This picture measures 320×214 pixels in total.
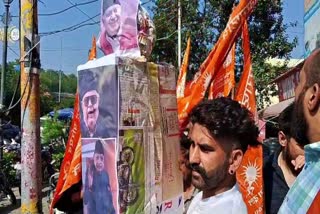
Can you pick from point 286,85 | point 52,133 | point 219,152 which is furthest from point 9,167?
point 219,152

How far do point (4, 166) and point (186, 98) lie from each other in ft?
29.3

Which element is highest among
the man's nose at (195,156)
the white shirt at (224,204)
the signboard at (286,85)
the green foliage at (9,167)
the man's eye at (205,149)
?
the signboard at (286,85)

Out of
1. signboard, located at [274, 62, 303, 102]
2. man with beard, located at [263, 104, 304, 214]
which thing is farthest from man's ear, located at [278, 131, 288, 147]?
signboard, located at [274, 62, 303, 102]

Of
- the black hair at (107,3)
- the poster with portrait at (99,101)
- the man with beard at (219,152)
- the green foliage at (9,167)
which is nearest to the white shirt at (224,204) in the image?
the man with beard at (219,152)

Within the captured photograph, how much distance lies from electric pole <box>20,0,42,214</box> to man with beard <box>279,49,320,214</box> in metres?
3.83

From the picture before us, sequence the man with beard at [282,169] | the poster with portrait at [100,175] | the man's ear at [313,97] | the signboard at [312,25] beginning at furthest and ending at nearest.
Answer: the signboard at [312,25] < the man with beard at [282,169] < the poster with portrait at [100,175] < the man's ear at [313,97]

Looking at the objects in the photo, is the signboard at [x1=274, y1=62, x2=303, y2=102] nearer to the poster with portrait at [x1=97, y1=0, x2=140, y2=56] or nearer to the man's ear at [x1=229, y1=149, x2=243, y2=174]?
the man's ear at [x1=229, y1=149, x2=243, y2=174]

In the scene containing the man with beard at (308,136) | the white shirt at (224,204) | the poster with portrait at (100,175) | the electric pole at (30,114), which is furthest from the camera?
the electric pole at (30,114)

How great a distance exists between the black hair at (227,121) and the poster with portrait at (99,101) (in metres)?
0.48

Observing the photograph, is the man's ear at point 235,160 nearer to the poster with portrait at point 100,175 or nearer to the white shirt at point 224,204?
the white shirt at point 224,204

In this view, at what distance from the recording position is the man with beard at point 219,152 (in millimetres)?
1987

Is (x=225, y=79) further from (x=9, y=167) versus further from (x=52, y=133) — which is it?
(x=52, y=133)

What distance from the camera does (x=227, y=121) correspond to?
210cm

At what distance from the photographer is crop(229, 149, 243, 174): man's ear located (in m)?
2.06
